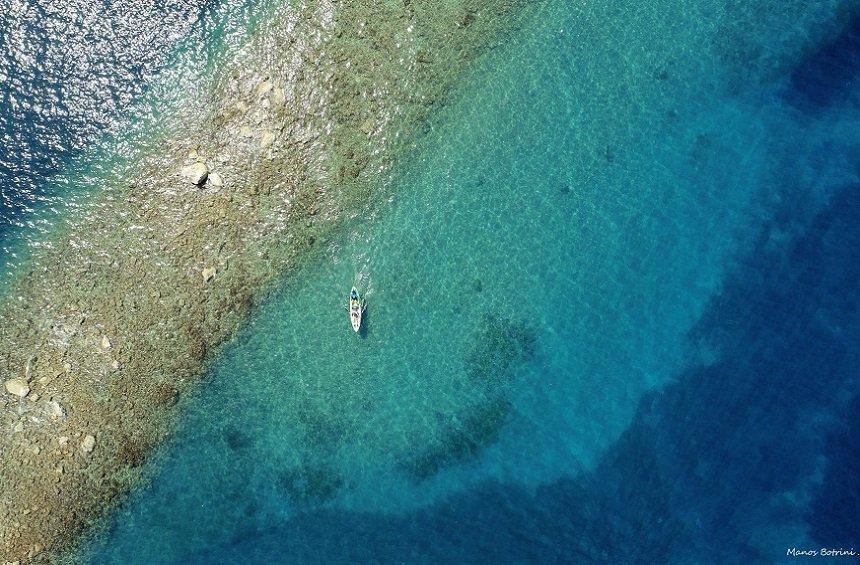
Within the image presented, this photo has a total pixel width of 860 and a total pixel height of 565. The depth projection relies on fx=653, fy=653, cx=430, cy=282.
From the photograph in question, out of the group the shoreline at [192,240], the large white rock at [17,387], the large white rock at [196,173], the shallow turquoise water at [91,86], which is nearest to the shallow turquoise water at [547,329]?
the shoreline at [192,240]

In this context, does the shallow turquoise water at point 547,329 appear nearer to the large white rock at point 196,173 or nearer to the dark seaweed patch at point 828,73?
the dark seaweed patch at point 828,73

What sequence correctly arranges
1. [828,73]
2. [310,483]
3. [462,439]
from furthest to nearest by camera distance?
[828,73] → [462,439] → [310,483]

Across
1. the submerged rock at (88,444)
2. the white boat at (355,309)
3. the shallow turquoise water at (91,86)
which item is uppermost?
the shallow turquoise water at (91,86)

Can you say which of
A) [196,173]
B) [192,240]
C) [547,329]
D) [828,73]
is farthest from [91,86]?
[828,73]

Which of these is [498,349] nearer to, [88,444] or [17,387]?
[88,444]

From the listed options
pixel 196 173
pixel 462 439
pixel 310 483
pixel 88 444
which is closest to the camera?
pixel 88 444

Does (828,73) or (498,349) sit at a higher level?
(828,73)
